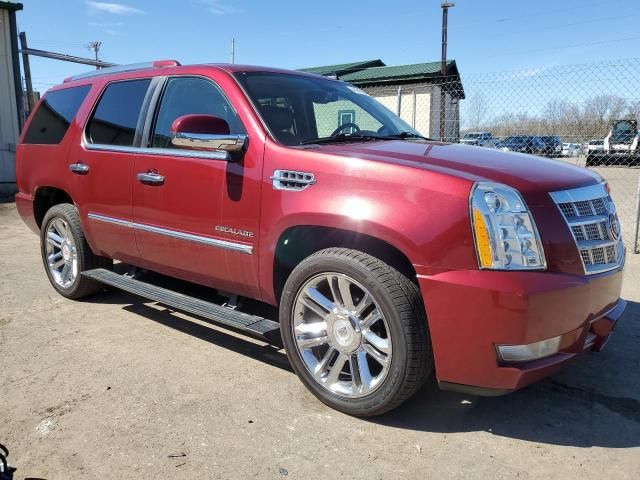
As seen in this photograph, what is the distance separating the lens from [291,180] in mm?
2945

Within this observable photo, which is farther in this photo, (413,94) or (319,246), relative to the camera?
(413,94)

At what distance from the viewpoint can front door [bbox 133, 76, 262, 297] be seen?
127 inches

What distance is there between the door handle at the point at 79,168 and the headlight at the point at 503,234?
327 cm

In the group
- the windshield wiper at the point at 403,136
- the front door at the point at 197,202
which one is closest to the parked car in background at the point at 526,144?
the windshield wiper at the point at 403,136

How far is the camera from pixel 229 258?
3355 millimetres

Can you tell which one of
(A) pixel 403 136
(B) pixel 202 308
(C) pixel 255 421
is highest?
(A) pixel 403 136

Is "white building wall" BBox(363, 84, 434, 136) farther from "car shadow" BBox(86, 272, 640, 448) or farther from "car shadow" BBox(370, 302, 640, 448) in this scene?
"car shadow" BBox(370, 302, 640, 448)

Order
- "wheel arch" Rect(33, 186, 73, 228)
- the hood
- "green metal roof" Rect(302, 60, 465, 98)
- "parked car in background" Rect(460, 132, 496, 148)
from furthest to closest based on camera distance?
"green metal roof" Rect(302, 60, 465, 98) < "parked car in background" Rect(460, 132, 496, 148) < "wheel arch" Rect(33, 186, 73, 228) < the hood

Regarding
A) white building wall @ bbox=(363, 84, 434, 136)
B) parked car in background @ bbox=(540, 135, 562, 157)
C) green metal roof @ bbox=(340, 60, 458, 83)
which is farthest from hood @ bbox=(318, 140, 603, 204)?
green metal roof @ bbox=(340, 60, 458, 83)

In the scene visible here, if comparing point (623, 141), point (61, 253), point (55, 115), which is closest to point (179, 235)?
point (61, 253)

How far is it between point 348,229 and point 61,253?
339 centimetres

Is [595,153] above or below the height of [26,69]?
below

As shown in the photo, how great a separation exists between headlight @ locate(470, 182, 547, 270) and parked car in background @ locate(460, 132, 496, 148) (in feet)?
21.7

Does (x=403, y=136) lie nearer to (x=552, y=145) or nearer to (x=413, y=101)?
(x=552, y=145)
